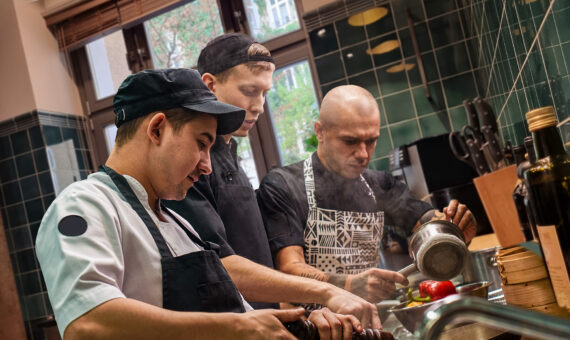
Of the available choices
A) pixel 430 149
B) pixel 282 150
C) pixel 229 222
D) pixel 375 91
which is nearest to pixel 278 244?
pixel 229 222

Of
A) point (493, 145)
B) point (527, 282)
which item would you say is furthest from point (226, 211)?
point (493, 145)

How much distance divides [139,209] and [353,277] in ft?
1.02

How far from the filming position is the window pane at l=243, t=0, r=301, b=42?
38.6 inches

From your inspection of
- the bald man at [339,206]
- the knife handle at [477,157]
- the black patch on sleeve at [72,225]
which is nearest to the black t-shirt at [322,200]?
the bald man at [339,206]

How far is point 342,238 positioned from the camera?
2.53 ft

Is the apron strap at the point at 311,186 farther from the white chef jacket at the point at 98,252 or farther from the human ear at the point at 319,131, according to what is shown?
the white chef jacket at the point at 98,252

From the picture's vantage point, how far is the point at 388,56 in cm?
89

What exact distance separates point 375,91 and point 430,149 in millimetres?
495

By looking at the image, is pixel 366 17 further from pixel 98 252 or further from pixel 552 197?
pixel 98 252

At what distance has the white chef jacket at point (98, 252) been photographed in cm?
47

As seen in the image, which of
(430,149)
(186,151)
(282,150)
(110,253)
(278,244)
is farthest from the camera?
(430,149)

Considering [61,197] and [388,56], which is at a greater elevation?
[388,56]

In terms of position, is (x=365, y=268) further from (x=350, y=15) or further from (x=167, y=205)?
(x=350, y=15)

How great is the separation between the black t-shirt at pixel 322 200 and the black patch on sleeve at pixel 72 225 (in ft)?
1.02
